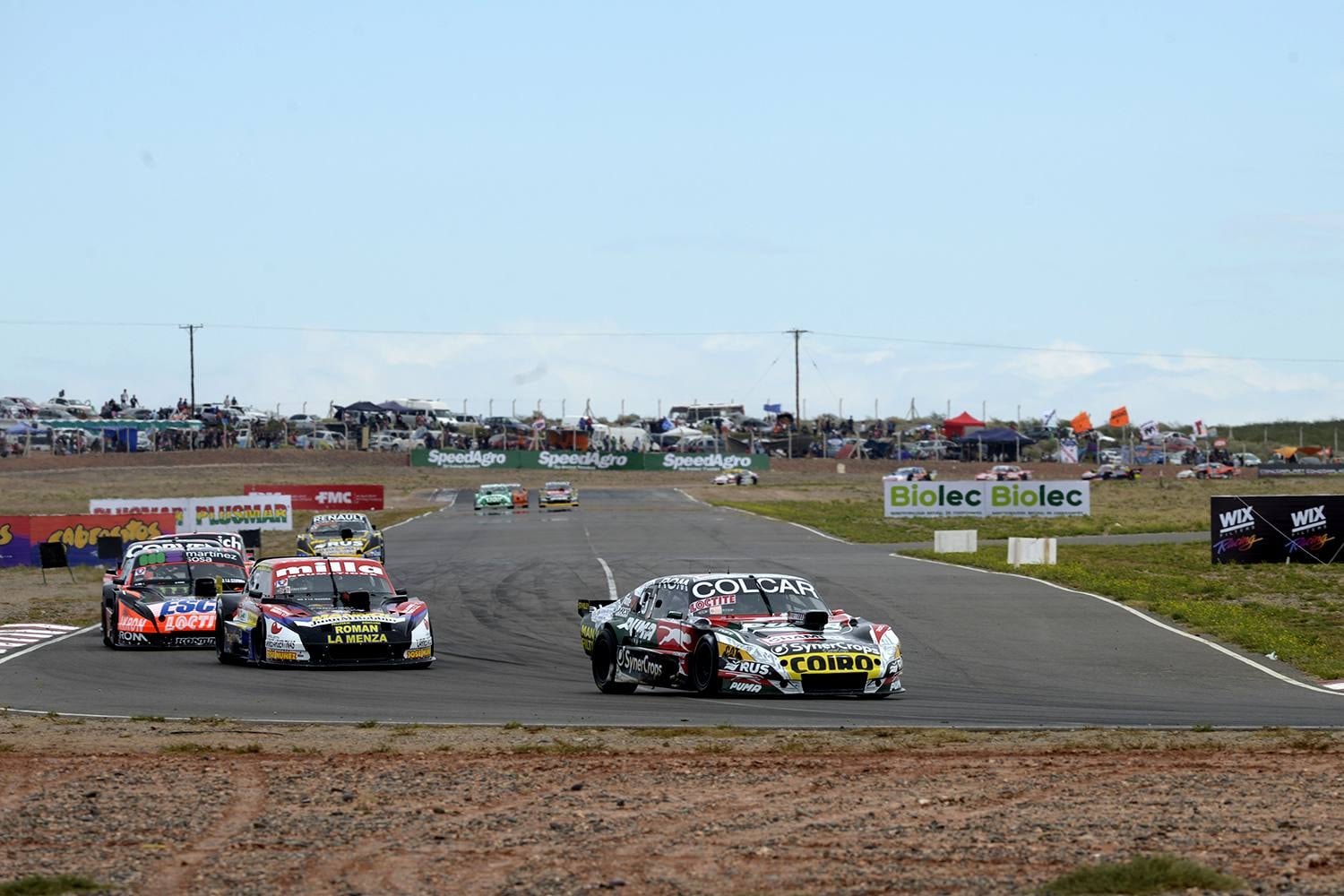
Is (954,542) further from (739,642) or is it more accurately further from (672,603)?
(739,642)

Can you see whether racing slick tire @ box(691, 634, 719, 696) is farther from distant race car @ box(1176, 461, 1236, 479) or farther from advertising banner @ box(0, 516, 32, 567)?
distant race car @ box(1176, 461, 1236, 479)

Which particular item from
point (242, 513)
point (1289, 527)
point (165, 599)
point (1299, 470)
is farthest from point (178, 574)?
point (1299, 470)

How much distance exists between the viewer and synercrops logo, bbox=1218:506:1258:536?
124 feet

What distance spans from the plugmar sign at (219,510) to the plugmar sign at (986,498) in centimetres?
2250

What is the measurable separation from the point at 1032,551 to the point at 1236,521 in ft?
15.9

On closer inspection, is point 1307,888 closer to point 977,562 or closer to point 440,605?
point 440,605

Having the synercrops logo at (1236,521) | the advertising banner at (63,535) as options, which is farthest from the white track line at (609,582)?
the synercrops logo at (1236,521)

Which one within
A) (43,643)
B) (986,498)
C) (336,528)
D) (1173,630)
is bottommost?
(1173,630)

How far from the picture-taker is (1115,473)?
108 metres

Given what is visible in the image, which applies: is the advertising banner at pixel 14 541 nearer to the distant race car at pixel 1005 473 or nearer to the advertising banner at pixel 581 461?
the distant race car at pixel 1005 473

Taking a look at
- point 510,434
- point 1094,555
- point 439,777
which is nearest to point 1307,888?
point 439,777

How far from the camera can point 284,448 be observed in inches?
4552

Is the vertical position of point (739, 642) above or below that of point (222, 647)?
above

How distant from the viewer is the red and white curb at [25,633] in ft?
78.1
